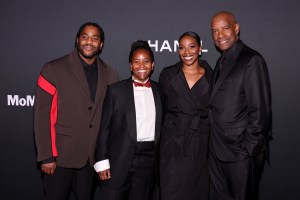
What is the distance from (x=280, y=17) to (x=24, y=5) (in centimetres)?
267

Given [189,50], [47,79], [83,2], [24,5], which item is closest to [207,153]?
[189,50]

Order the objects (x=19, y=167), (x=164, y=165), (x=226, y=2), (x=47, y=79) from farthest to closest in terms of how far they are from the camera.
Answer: (x=19, y=167)
(x=226, y=2)
(x=164, y=165)
(x=47, y=79)

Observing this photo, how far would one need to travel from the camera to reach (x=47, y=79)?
7.84 feet

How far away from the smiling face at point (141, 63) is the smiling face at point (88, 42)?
37 centimetres

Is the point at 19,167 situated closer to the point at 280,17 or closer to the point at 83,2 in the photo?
the point at 83,2

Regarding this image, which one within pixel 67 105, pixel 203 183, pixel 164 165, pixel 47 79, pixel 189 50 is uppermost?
pixel 189 50

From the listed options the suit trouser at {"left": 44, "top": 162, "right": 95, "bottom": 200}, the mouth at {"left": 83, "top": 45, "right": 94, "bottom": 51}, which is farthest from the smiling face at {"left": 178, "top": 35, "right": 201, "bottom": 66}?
the suit trouser at {"left": 44, "top": 162, "right": 95, "bottom": 200}

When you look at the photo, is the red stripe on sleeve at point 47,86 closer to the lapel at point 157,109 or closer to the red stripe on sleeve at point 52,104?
the red stripe on sleeve at point 52,104

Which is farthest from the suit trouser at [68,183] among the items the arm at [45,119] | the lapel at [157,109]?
the lapel at [157,109]

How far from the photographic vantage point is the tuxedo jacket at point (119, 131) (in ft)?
7.52

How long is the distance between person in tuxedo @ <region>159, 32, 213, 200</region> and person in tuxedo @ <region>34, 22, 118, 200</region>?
604 mm

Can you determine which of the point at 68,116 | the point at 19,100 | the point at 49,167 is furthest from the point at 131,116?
the point at 19,100

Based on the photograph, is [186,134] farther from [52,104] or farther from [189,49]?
[52,104]

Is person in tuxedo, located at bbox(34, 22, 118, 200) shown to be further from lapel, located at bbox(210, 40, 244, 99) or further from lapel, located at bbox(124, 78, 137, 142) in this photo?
lapel, located at bbox(210, 40, 244, 99)
